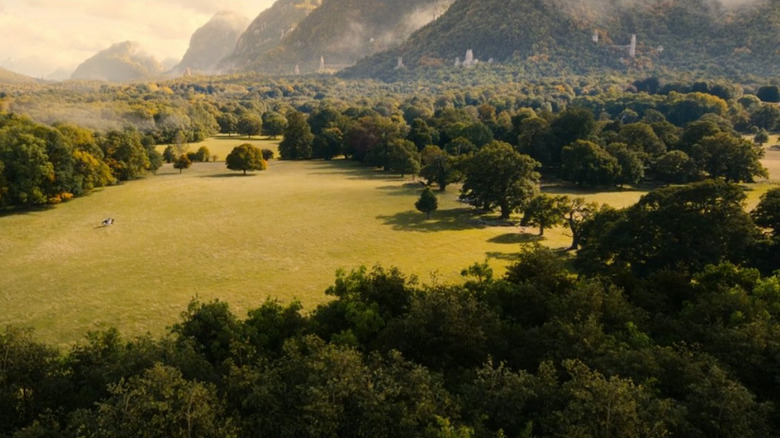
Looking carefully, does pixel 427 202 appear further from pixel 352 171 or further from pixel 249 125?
pixel 249 125

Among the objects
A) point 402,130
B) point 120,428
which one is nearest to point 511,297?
point 120,428

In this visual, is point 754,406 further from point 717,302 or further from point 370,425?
point 370,425

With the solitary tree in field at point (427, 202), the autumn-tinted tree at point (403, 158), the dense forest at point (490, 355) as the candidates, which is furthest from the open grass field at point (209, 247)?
the autumn-tinted tree at point (403, 158)

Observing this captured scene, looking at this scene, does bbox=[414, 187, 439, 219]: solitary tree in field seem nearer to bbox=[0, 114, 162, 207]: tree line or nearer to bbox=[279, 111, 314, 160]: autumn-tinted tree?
bbox=[0, 114, 162, 207]: tree line

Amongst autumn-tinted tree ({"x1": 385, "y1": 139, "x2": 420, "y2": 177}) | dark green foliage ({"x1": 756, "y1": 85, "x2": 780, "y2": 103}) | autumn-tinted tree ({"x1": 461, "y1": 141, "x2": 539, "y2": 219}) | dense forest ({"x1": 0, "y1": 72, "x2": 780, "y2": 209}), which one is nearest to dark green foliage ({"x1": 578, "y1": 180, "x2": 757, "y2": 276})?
autumn-tinted tree ({"x1": 461, "y1": 141, "x2": 539, "y2": 219})

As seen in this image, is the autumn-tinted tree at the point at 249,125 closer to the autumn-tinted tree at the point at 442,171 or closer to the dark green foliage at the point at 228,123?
the dark green foliage at the point at 228,123
